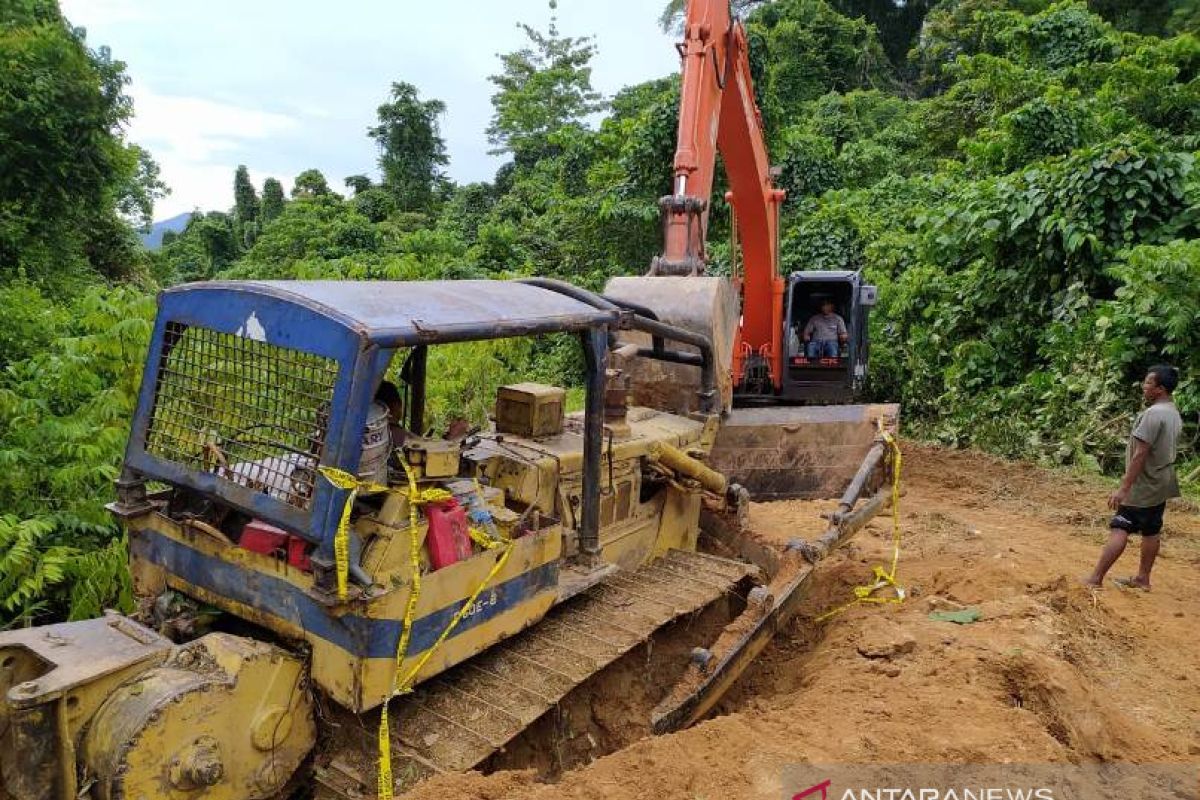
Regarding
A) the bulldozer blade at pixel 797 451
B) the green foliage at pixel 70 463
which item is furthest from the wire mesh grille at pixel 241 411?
the bulldozer blade at pixel 797 451

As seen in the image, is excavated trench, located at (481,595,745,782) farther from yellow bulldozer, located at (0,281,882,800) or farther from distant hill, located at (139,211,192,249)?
distant hill, located at (139,211,192,249)

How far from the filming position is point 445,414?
8.49 meters

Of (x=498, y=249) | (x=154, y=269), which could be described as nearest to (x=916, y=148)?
(x=498, y=249)

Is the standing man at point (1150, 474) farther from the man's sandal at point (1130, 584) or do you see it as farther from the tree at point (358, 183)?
the tree at point (358, 183)

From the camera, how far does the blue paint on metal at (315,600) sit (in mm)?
2820

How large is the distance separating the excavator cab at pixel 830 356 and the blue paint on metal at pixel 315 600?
252 inches

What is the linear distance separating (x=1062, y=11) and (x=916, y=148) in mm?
5020

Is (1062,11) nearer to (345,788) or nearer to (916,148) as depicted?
(916,148)

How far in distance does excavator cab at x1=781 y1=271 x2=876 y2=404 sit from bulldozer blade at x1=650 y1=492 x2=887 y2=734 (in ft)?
13.8

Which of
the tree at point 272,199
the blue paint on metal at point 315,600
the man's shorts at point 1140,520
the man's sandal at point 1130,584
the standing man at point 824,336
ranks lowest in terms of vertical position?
the man's sandal at point 1130,584

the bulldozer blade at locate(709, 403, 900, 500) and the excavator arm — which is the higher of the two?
the excavator arm

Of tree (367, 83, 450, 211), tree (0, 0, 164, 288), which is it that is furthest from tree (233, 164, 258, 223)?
tree (0, 0, 164, 288)

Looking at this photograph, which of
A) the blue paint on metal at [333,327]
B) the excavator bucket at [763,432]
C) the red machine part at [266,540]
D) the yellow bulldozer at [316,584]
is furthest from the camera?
the excavator bucket at [763,432]

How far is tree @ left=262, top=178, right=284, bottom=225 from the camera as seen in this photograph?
38031 millimetres
